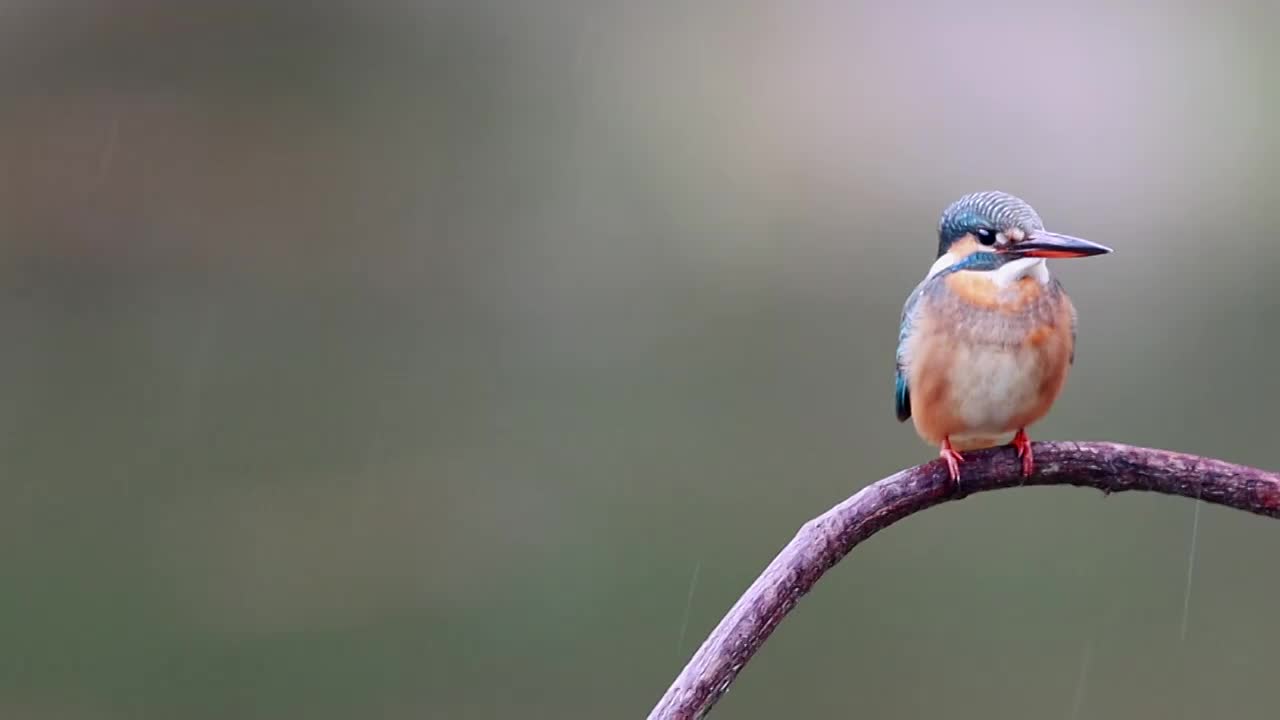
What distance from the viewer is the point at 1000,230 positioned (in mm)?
1528

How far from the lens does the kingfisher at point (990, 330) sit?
1.53m

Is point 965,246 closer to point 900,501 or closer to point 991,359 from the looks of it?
point 991,359

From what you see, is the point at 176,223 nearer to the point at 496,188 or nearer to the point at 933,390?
the point at 496,188

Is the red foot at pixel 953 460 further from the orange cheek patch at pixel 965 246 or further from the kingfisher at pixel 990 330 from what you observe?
the orange cheek patch at pixel 965 246

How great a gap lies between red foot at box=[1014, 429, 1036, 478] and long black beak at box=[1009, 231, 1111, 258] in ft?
0.68

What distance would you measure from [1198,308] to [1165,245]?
0.99 feet

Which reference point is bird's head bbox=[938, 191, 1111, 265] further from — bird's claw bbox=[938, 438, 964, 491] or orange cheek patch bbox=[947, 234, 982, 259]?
bird's claw bbox=[938, 438, 964, 491]

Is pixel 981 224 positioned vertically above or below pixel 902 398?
above

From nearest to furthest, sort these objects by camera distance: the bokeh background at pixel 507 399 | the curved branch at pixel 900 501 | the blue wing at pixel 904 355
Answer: the curved branch at pixel 900 501 → the blue wing at pixel 904 355 → the bokeh background at pixel 507 399

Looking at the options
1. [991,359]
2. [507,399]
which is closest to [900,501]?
[991,359]

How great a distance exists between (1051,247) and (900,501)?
1.24ft

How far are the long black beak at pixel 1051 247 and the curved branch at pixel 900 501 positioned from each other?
0.69ft

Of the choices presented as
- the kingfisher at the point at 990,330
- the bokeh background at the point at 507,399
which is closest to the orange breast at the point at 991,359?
the kingfisher at the point at 990,330

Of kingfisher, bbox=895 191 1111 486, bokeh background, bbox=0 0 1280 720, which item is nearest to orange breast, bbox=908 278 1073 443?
kingfisher, bbox=895 191 1111 486
